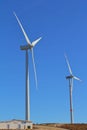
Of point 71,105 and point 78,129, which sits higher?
point 71,105

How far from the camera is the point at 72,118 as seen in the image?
13262cm

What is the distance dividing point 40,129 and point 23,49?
27271mm

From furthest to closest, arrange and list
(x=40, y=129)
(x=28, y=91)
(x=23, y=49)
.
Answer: (x=23, y=49)
(x=28, y=91)
(x=40, y=129)

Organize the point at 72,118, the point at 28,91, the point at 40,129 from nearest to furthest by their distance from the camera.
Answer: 1. the point at 40,129
2. the point at 28,91
3. the point at 72,118

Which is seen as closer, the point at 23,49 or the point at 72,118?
the point at 23,49

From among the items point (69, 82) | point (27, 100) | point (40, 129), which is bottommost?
point (40, 129)

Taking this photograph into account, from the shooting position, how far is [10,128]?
11019 cm

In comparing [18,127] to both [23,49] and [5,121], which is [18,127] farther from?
[23,49]

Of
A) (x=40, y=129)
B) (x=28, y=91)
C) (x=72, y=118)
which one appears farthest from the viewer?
(x=72, y=118)

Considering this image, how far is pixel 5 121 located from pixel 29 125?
264 inches

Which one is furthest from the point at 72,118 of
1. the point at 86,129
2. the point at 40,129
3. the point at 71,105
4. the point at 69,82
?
the point at 40,129

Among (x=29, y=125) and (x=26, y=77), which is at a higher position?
(x=26, y=77)

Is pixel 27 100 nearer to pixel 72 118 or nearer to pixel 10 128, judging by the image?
pixel 10 128

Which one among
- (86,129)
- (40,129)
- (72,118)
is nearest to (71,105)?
(72,118)
